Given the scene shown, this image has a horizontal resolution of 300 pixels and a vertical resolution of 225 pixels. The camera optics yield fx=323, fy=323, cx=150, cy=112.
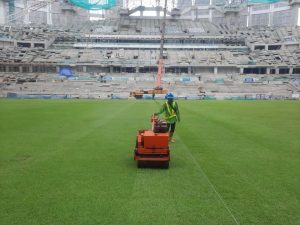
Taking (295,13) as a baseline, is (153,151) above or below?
below

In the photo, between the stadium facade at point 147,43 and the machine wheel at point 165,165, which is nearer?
the machine wheel at point 165,165

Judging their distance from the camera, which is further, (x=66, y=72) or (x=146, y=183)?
(x=66, y=72)

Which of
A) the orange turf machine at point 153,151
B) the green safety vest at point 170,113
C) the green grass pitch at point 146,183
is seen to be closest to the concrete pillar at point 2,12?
the green grass pitch at point 146,183

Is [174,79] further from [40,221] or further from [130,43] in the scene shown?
[40,221]

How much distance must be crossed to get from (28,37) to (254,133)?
85101mm

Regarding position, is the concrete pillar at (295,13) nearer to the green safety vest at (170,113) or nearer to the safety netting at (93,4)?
the safety netting at (93,4)

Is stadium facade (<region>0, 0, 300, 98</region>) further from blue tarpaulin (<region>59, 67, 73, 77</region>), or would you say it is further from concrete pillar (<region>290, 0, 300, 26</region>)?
blue tarpaulin (<region>59, 67, 73, 77</region>)

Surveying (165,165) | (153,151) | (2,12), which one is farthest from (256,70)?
(153,151)

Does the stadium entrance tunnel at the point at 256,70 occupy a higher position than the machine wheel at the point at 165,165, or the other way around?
the stadium entrance tunnel at the point at 256,70

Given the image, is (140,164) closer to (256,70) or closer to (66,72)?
(66,72)

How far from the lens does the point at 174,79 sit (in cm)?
7631

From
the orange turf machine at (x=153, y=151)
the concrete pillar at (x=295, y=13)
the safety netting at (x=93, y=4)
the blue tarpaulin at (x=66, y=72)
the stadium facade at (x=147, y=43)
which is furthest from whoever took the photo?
the concrete pillar at (x=295, y=13)

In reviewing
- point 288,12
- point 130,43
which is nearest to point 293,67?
point 288,12

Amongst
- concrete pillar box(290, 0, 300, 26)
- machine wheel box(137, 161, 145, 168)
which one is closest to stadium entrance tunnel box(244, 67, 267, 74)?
concrete pillar box(290, 0, 300, 26)
